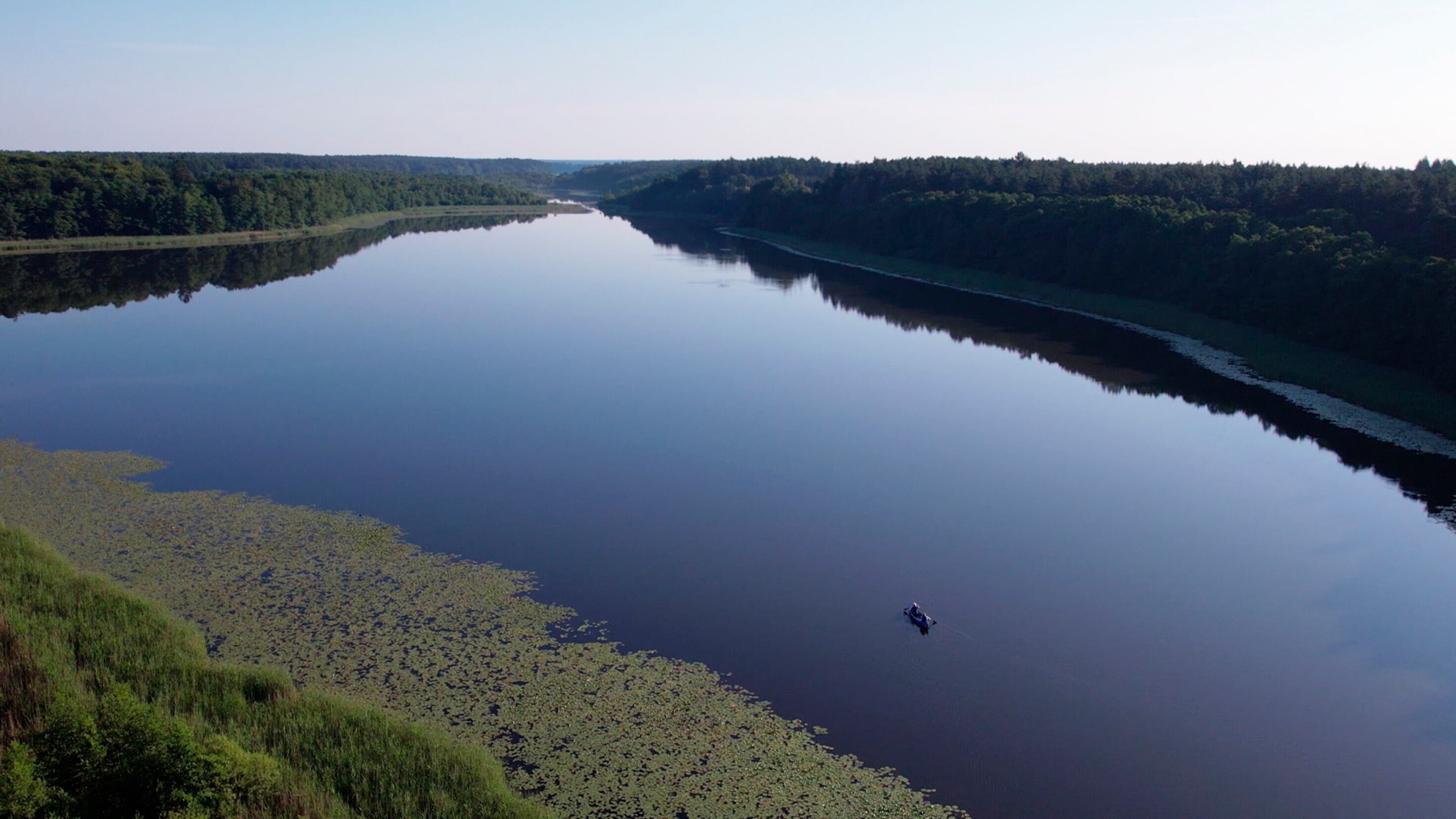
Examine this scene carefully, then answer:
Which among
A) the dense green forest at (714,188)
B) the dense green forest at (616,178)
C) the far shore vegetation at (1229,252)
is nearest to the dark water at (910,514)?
the far shore vegetation at (1229,252)

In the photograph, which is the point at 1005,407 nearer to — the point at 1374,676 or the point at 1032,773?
the point at 1374,676

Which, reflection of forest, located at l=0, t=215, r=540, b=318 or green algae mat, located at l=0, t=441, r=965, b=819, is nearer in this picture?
green algae mat, located at l=0, t=441, r=965, b=819

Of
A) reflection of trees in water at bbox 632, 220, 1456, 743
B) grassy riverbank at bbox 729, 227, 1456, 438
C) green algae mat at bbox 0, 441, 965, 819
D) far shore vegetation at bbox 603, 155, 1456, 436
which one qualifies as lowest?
green algae mat at bbox 0, 441, 965, 819

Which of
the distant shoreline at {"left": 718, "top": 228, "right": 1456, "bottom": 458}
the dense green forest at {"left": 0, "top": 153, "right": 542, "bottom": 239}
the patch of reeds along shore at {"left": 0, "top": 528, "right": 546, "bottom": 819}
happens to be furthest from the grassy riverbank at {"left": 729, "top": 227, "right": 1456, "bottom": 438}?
the dense green forest at {"left": 0, "top": 153, "right": 542, "bottom": 239}

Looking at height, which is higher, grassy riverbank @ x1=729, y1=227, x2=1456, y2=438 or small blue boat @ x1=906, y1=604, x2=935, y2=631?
grassy riverbank @ x1=729, y1=227, x2=1456, y2=438

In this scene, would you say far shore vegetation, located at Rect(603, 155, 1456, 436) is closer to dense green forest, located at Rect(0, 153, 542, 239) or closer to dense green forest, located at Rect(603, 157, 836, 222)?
dense green forest, located at Rect(603, 157, 836, 222)

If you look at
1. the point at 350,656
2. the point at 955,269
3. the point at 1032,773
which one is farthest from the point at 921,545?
the point at 955,269

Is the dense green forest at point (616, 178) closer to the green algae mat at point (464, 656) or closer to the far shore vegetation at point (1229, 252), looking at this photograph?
the far shore vegetation at point (1229, 252)

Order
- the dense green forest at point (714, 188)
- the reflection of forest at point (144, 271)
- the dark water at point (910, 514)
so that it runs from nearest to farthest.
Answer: the dark water at point (910, 514), the reflection of forest at point (144, 271), the dense green forest at point (714, 188)
